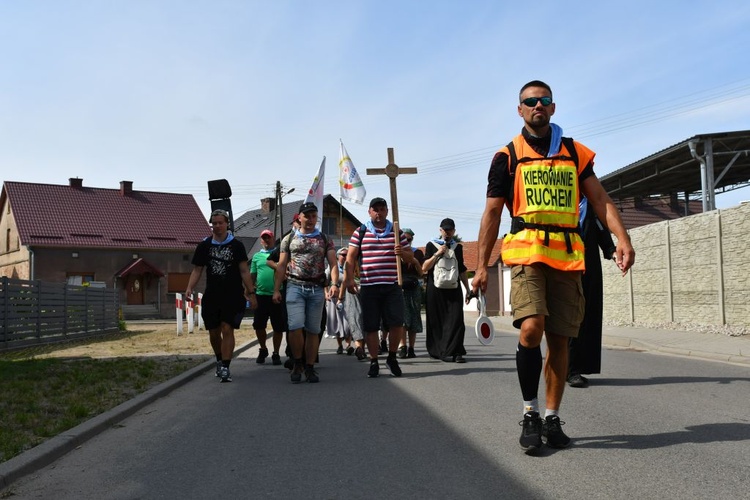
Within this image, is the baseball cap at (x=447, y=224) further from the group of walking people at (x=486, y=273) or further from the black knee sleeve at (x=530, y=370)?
the black knee sleeve at (x=530, y=370)

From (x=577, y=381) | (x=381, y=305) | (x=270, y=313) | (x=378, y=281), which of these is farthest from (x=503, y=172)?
(x=270, y=313)

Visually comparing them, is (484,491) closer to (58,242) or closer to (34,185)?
(58,242)

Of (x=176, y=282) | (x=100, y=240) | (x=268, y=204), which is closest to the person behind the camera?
(x=100, y=240)

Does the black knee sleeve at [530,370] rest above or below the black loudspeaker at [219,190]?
below

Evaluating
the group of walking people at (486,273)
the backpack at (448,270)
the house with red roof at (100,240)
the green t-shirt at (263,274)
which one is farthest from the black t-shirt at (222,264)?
the house with red roof at (100,240)

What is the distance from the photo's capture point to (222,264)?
8.01 meters

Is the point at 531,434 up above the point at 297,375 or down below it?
above

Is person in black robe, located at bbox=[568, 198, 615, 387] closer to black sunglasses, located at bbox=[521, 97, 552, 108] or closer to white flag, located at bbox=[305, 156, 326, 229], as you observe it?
black sunglasses, located at bbox=[521, 97, 552, 108]

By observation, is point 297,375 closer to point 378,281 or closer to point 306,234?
point 378,281

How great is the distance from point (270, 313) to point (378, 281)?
2.18 meters

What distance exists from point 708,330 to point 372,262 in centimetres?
791

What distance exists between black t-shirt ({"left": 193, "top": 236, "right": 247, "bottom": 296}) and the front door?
3582 centimetres

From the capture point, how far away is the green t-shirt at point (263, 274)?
996cm

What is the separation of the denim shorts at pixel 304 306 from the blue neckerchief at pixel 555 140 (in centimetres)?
404
